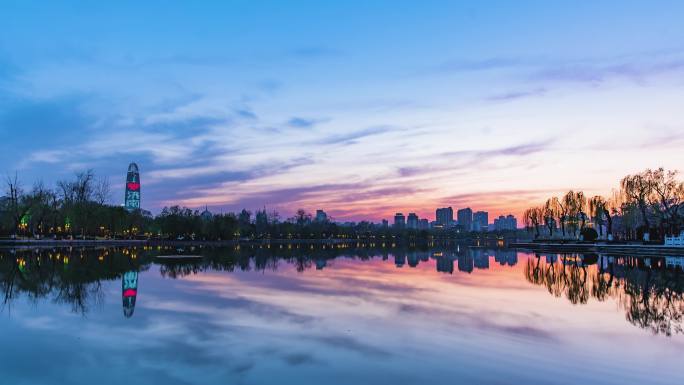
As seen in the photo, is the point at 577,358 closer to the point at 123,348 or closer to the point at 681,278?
the point at 123,348

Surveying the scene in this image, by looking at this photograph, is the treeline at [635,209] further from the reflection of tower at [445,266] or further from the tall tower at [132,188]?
the tall tower at [132,188]

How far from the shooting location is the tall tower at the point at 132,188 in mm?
179625

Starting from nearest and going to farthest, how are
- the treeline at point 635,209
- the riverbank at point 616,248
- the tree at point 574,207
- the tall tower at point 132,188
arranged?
the riverbank at point 616,248 < the treeline at point 635,209 < the tree at point 574,207 < the tall tower at point 132,188

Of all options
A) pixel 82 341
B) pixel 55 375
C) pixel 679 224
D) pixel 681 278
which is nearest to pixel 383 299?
pixel 82 341

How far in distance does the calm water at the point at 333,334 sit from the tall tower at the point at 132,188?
167 meters

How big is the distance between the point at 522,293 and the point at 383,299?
610 centimetres

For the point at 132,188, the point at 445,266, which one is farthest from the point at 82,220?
the point at 132,188

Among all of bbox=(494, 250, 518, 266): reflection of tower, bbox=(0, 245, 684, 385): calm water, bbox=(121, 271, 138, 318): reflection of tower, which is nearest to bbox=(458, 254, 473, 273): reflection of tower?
bbox=(494, 250, 518, 266): reflection of tower

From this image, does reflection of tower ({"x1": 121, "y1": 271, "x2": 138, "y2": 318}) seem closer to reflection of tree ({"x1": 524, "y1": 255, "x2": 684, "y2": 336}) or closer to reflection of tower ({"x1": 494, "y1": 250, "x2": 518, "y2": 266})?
reflection of tree ({"x1": 524, "y1": 255, "x2": 684, "y2": 336})

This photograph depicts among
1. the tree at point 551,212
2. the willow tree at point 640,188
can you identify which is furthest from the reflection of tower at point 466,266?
the tree at point 551,212

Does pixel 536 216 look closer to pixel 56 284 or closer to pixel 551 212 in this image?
pixel 551 212

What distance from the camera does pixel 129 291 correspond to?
19688 millimetres

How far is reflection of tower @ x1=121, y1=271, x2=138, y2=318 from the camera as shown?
15337mm

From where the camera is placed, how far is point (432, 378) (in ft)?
28.6
